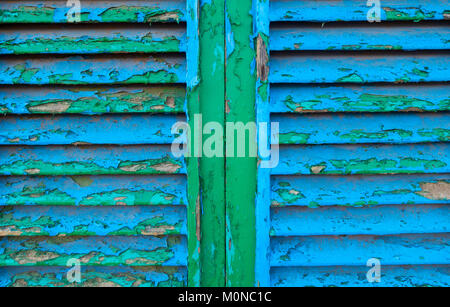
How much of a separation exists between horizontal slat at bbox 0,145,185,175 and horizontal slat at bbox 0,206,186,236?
0.44ft

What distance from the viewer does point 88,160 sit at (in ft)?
3.35

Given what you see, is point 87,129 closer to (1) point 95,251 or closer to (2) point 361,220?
(1) point 95,251

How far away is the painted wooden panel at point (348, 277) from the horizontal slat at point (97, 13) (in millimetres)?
942

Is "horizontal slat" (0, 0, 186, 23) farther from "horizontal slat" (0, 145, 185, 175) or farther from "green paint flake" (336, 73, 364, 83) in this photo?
"green paint flake" (336, 73, 364, 83)

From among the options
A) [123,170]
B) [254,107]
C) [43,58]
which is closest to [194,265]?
[123,170]

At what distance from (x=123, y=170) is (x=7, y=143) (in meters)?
0.40

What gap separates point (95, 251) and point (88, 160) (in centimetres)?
32

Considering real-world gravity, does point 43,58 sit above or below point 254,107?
above

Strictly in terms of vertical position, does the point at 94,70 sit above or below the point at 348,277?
above

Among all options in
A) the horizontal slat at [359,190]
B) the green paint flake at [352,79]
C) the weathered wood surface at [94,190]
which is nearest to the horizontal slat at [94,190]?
the weathered wood surface at [94,190]

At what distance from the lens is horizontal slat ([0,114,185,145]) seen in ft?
3.29

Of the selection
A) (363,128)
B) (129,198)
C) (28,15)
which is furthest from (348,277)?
(28,15)
